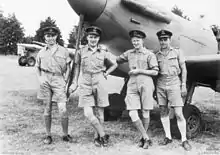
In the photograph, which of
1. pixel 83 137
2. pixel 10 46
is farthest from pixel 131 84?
pixel 10 46

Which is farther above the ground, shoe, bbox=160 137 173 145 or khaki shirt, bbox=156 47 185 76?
khaki shirt, bbox=156 47 185 76

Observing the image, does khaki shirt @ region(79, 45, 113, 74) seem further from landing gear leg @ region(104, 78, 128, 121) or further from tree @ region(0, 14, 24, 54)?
tree @ region(0, 14, 24, 54)

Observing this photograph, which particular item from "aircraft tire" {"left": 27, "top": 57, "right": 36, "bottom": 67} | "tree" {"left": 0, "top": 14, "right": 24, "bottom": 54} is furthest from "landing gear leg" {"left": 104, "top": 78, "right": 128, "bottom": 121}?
"tree" {"left": 0, "top": 14, "right": 24, "bottom": 54}

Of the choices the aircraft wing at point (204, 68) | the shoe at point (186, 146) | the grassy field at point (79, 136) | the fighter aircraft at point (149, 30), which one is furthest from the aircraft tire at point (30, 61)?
the shoe at point (186, 146)

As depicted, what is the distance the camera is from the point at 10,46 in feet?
129

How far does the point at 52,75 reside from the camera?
409 cm

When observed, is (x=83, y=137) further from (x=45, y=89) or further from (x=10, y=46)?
(x=10, y=46)

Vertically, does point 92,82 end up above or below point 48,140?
above

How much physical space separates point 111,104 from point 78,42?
172 centimetres

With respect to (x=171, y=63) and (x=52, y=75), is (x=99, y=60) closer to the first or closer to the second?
(x=52, y=75)

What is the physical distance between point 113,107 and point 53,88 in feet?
6.50

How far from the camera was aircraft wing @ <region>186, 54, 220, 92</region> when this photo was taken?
479 centimetres

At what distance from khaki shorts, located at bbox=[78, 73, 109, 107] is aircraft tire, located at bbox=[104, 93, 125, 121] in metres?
1.74

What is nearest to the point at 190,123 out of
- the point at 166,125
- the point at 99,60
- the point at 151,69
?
the point at 166,125
